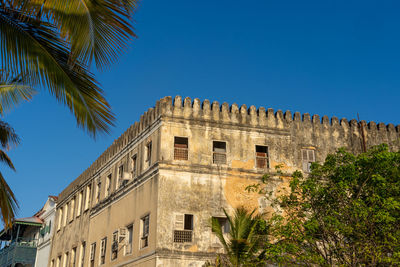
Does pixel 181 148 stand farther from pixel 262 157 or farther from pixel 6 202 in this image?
pixel 6 202

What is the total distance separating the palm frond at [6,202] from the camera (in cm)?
830

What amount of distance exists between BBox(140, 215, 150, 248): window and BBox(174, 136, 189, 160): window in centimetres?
331

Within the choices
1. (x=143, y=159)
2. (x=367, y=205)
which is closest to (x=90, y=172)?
(x=143, y=159)

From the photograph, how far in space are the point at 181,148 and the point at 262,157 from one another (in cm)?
426

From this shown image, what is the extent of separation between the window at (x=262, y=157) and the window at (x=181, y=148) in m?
3.78

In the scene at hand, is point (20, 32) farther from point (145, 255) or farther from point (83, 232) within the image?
point (83, 232)

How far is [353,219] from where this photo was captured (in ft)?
54.7

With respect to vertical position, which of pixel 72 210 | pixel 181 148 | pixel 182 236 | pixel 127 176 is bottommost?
pixel 182 236

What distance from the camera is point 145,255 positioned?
76.2 feet

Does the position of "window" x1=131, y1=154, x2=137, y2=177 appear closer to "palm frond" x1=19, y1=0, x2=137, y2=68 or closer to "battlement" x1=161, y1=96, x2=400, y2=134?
"battlement" x1=161, y1=96, x2=400, y2=134

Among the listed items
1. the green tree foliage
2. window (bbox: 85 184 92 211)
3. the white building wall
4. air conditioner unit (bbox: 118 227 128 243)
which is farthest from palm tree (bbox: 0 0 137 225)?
the white building wall

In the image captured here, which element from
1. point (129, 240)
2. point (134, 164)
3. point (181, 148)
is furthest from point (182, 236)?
point (134, 164)

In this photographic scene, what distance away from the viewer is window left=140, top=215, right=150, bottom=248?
23.8 metres

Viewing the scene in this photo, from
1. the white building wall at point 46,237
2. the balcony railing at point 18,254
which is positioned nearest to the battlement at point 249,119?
the white building wall at point 46,237
